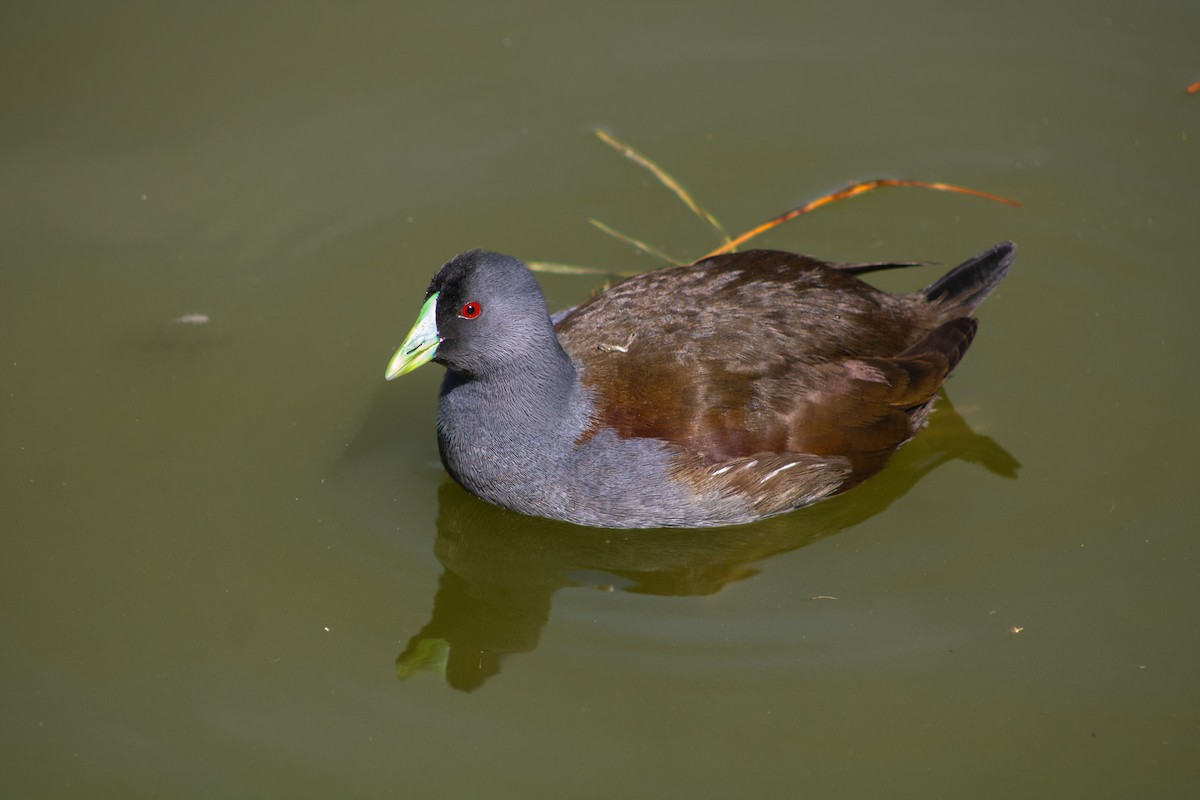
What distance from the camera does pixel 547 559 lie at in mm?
5980

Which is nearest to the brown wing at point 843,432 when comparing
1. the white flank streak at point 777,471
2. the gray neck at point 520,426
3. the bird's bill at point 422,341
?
the white flank streak at point 777,471

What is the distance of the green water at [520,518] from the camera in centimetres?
520

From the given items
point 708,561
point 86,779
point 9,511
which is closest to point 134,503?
point 9,511

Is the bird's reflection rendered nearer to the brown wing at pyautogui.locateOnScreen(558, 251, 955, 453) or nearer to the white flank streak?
the white flank streak

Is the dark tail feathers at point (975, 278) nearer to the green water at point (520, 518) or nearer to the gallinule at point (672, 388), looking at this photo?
the gallinule at point (672, 388)

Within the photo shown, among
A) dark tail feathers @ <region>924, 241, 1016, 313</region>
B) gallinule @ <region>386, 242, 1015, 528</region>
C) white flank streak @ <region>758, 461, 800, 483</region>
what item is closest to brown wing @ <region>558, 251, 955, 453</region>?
gallinule @ <region>386, 242, 1015, 528</region>

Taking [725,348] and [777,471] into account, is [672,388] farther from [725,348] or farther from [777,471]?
[777,471]

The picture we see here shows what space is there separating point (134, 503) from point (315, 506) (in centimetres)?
87

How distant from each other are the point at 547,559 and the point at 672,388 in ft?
3.41

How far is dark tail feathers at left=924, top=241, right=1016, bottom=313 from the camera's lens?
6270mm

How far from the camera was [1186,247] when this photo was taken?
7.17m

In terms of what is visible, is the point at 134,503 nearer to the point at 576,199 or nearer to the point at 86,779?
the point at 86,779

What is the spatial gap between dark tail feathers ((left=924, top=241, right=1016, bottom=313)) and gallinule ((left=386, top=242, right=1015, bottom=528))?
0.90 ft

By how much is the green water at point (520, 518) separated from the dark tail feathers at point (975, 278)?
0.57 meters
